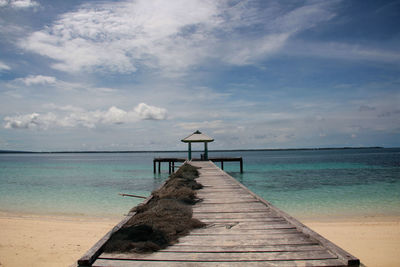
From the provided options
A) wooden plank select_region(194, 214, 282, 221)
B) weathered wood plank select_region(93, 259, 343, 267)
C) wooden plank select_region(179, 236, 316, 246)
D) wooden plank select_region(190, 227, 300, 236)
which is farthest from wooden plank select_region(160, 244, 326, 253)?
wooden plank select_region(194, 214, 282, 221)

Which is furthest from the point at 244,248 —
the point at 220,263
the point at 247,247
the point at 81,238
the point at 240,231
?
the point at 81,238

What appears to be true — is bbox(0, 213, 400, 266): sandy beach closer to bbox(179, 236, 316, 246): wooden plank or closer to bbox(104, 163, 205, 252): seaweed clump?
bbox(104, 163, 205, 252): seaweed clump

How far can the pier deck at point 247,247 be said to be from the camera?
2.97m

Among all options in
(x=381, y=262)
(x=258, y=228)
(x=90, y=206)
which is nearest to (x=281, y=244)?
(x=258, y=228)

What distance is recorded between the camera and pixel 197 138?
23.4 m

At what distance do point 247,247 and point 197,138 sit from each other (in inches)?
788

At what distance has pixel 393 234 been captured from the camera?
879cm

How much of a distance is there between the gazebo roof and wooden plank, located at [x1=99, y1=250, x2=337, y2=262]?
19800mm

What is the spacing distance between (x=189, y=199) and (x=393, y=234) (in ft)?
24.0

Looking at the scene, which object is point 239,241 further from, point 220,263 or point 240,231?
point 220,263

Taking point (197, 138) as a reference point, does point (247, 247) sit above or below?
below

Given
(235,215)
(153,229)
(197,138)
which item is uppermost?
(197,138)

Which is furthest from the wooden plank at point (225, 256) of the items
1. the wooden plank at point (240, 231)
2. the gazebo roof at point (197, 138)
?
A: the gazebo roof at point (197, 138)

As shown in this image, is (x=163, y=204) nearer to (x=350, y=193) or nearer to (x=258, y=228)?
(x=258, y=228)
